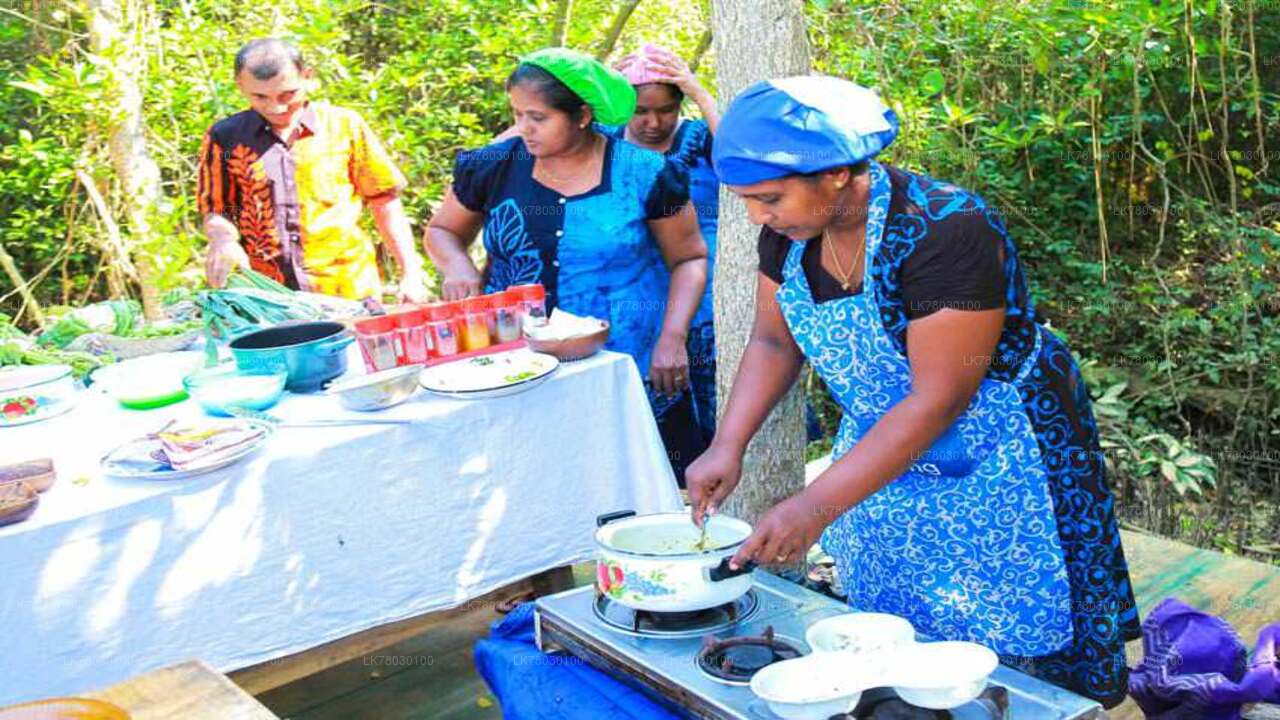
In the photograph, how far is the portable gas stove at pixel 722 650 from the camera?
1390 millimetres

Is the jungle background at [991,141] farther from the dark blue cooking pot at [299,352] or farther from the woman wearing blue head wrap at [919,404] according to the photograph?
the woman wearing blue head wrap at [919,404]

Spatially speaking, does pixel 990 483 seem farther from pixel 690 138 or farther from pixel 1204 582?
pixel 690 138

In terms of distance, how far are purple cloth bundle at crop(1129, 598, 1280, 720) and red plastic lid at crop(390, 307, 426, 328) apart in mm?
1838

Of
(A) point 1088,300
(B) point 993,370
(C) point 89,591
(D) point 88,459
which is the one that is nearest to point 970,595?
(B) point 993,370

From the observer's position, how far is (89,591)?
203 centimetres

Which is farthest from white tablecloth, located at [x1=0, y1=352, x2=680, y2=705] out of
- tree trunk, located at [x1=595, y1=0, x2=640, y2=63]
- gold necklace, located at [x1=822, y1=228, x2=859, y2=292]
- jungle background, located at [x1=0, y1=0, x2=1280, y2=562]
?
tree trunk, located at [x1=595, y1=0, x2=640, y2=63]

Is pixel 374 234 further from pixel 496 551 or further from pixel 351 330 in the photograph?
pixel 496 551

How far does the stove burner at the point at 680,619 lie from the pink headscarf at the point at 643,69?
84.0 inches

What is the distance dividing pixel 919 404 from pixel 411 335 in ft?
4.88

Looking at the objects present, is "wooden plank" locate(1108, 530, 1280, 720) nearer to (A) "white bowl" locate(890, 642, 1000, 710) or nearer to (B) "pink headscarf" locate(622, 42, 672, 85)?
(A) "white bowl" locate(890, 642, 1000, 710)

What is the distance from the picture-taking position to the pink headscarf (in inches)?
135

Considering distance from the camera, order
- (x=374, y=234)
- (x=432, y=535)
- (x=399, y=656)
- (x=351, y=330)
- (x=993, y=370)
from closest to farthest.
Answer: (x=993, y=370), (x=432, y=535), (x=351, y=330), (x=399, y=656), (x=374, y=234)

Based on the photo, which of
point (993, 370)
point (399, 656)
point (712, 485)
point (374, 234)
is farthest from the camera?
point (374, 234)

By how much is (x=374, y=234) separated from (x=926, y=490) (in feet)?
16.6
